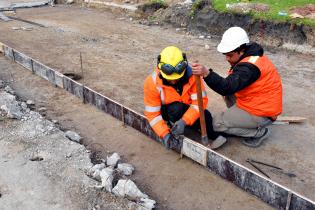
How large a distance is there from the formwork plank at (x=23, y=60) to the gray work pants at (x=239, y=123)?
16.6ft

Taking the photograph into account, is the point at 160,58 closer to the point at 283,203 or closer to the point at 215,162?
the point at 215,162

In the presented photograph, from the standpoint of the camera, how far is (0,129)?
5.73 m

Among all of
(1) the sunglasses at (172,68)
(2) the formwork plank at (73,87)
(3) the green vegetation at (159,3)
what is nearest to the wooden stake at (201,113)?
(1) the sunglasses at (172,68)

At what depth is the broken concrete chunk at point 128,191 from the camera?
4277 millimetres

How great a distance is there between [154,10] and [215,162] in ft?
36.5

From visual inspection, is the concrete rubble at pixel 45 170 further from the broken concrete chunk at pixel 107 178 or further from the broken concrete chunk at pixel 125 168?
the broken concrete chunk at pixel 125 168

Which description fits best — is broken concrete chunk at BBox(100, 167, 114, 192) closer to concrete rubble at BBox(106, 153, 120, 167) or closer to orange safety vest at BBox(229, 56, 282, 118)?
concrete rubble at BBox(106, 153, 120, 167)

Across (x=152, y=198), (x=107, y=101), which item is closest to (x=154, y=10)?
(x=107, y=101)

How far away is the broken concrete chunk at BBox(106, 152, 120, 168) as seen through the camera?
4980 millimetres

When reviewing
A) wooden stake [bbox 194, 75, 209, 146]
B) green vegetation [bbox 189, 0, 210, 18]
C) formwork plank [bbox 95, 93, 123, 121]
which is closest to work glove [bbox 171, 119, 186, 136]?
wooden stake [bbox 194, 75, 209, 146]

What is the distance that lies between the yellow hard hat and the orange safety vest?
85 centimetres

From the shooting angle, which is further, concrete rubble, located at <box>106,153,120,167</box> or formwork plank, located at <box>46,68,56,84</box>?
formwork plank, located at <box>46,68,56,84</box>

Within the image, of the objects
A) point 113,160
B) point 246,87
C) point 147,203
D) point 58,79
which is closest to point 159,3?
point 58,79

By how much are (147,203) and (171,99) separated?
1518mm
